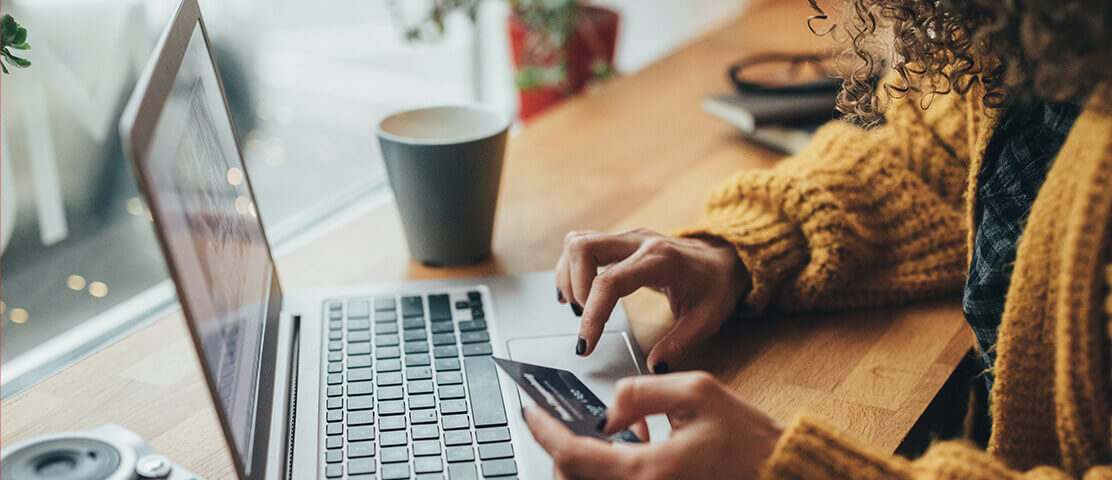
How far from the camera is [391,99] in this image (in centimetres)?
189

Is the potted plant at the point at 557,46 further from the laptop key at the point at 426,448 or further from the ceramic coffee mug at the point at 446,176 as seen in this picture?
the laptop key at the point at 426,448

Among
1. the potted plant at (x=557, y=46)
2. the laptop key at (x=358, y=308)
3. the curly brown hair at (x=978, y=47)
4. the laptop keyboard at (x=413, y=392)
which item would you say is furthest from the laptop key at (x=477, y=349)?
the potted plant at (x=557, y=46)

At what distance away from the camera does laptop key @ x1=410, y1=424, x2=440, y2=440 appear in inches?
22.4

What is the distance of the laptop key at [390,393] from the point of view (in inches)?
24.0

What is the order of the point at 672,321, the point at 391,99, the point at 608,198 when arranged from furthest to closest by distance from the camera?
the point at 391,99
the point at 608,198
the point at 672,321

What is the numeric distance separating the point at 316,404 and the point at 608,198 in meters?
0.48

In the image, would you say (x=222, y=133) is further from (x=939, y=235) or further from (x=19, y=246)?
(x=939, y=235)

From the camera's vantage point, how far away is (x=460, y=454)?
551 mm

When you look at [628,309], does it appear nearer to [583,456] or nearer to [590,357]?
[590,357]

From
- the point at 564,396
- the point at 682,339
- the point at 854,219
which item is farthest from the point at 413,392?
the point at 854,219

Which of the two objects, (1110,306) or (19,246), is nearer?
(1110,306)

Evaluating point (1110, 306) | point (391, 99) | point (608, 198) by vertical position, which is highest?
point (1110, 306)

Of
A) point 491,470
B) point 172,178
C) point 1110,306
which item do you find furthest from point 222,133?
point 1110,306

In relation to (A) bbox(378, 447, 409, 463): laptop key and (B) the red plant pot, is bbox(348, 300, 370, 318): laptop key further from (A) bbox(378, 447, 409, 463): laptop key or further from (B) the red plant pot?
(B) the red plant pot
